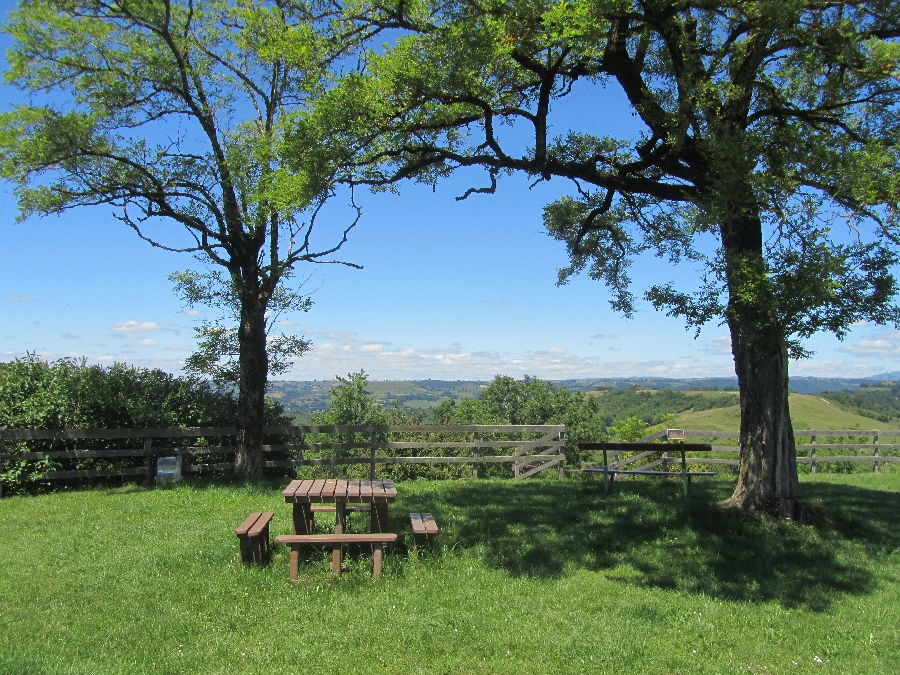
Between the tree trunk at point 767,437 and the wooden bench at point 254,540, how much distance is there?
18.9 ft

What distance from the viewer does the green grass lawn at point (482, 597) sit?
4332mm

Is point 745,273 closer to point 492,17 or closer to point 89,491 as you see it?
point 492,17

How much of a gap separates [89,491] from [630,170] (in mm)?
10640

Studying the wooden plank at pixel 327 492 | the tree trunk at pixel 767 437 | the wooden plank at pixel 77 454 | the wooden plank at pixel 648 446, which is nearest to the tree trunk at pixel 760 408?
the tree trunk at pixel 767 437

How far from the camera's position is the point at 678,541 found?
23.4ft

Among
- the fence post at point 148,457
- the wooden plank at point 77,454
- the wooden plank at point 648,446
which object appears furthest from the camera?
the fence post at point 148,457

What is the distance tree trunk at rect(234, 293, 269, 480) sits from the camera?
12430 mm

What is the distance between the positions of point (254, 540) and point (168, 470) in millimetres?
6584

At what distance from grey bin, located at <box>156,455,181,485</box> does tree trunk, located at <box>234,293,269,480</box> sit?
109cm

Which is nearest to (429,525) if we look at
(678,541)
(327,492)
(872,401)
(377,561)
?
(377,561)

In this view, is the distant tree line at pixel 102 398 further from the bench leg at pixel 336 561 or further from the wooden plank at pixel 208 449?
the bench leg at pixel 336 561

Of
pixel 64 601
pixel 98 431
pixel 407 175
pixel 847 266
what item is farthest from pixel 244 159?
pixel 847 266

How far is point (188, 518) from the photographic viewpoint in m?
8.65

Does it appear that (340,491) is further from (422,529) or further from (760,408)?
(760,408)
